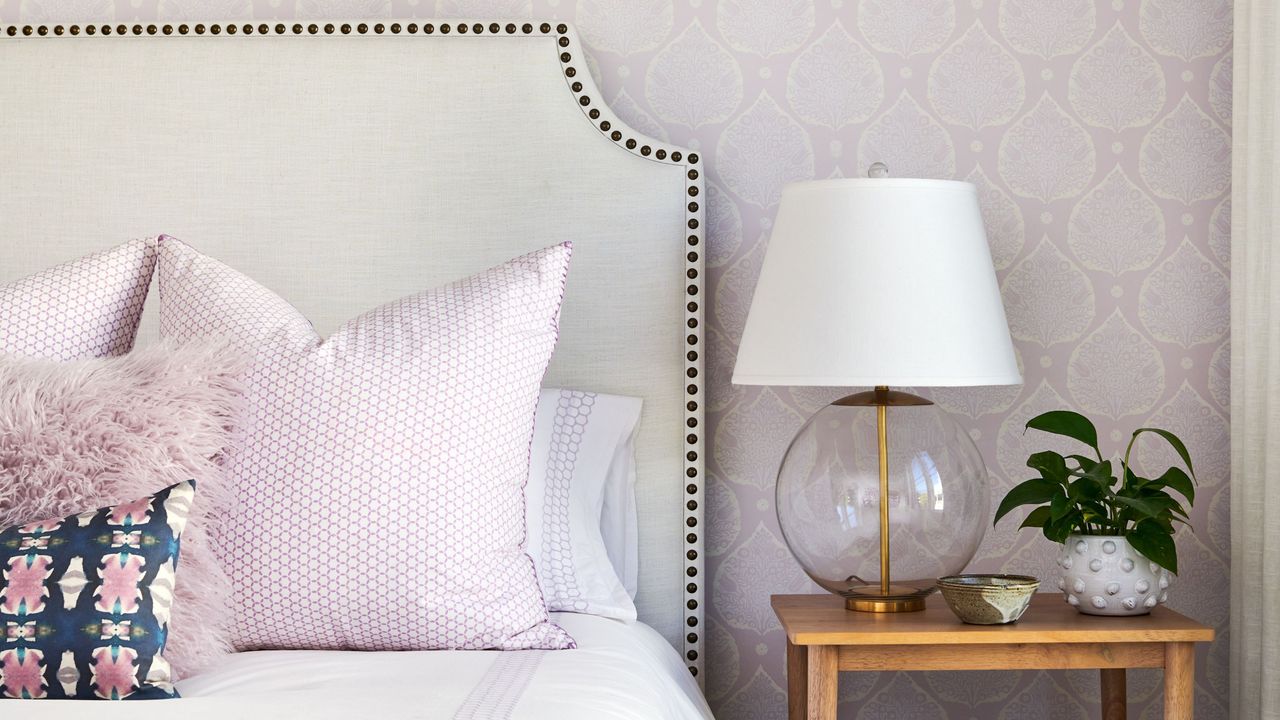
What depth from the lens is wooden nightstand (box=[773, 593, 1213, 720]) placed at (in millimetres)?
1462

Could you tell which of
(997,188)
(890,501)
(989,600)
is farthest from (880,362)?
(997,188)

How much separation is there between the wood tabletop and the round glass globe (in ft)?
0.24

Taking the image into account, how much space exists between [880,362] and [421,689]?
723mm

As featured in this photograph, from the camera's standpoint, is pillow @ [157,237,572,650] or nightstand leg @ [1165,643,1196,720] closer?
pillow @ [157,237,572,650]

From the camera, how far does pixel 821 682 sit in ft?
4.93

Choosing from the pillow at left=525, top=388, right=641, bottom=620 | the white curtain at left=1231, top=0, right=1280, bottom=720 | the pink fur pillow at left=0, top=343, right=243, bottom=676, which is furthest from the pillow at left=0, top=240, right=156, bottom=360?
the white curtain at left=1231, top=0, right=1280, bottom=720

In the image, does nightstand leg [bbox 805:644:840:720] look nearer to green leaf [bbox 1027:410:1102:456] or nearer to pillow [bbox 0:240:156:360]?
green leaf [bbox 1027:410:1102:456]

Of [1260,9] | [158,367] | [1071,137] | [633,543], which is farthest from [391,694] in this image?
[1260,9]

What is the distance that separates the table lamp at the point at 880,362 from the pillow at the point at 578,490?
0.93ft

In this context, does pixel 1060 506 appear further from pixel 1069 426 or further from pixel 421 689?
pixel 421 689

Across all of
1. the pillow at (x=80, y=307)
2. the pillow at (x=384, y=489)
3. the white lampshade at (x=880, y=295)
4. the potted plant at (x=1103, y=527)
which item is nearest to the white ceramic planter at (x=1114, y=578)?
the potted plant at (x=1103, y=527)

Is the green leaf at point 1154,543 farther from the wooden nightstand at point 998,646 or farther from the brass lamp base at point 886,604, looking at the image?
the brass lamp base at point 886,604

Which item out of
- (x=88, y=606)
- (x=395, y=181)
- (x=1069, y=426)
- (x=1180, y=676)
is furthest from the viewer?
(x=395, y=181)

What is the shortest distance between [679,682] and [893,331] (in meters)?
0.58
